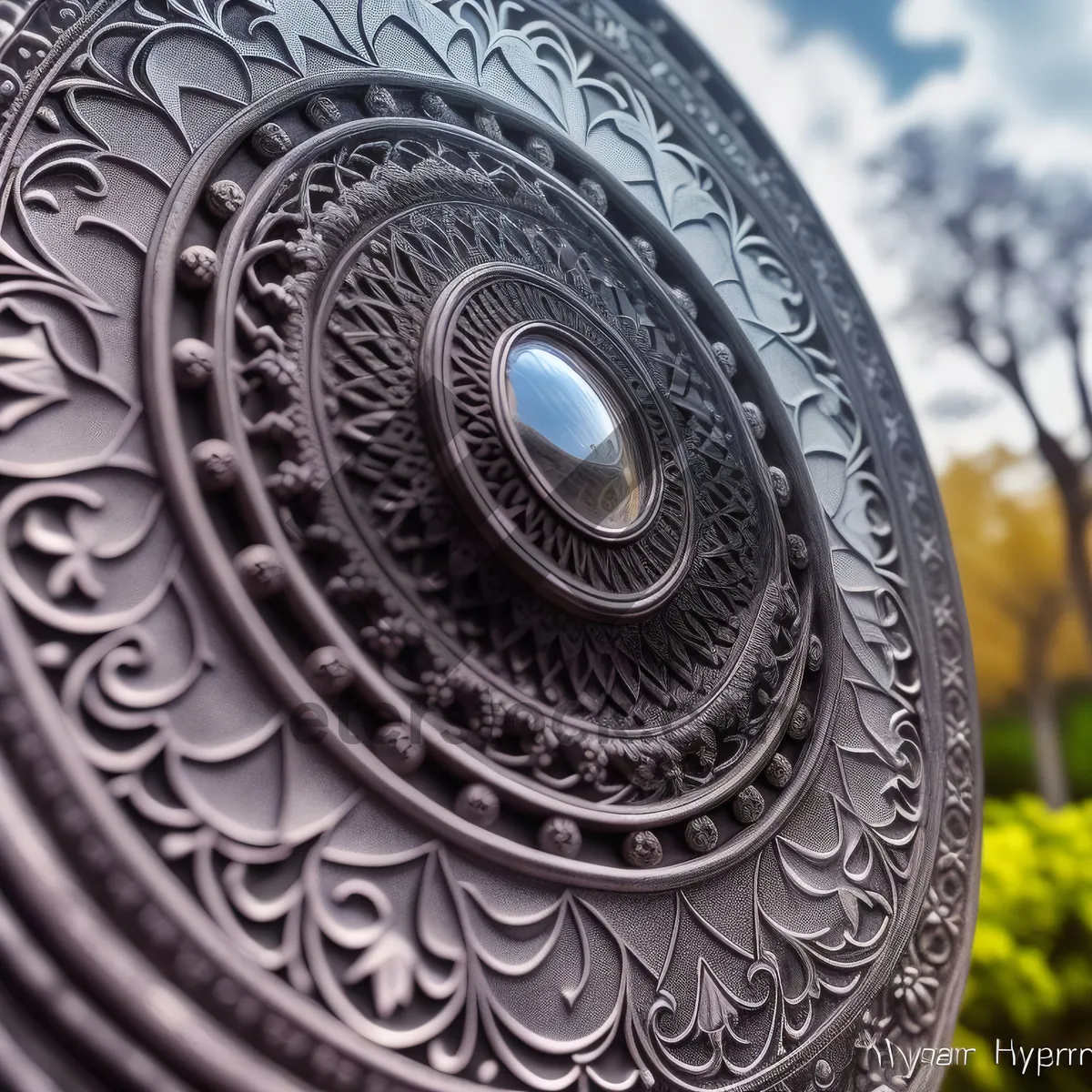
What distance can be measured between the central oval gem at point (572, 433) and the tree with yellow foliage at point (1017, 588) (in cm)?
94

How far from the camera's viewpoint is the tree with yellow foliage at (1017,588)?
1450 mm

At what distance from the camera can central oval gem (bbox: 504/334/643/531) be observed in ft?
2.15

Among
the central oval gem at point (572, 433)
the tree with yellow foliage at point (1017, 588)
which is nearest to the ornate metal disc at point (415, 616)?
the central oval gem at point (572, 433)

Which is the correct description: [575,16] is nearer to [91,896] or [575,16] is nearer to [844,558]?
[844,558]

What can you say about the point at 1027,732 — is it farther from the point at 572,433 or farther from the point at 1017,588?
the point at 572,433

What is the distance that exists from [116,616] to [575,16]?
0.78m

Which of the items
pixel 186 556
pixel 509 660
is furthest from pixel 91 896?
pixel 509 660

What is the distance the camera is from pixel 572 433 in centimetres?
68

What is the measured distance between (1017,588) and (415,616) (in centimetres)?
123

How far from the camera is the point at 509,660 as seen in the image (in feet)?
1.99

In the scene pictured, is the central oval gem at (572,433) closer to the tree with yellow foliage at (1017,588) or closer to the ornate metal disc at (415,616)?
the ornate metal disc at (415,616)

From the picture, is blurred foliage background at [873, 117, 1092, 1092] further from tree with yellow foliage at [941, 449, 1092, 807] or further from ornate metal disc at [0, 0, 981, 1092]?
ornate metal disc at [0, 0, 981, 1092]

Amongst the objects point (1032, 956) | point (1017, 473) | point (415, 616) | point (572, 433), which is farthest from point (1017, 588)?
point (415, 616)

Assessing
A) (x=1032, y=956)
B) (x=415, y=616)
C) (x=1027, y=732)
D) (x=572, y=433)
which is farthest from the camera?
(x=1027, y=732)
